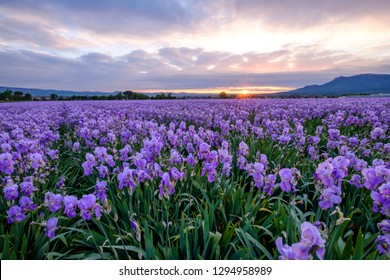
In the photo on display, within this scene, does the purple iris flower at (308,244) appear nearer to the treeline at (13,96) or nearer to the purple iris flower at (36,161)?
the purple iris flower at (36,161)

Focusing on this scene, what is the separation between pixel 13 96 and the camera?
4388cm

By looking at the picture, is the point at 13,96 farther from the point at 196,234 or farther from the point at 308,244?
the point at 308,244

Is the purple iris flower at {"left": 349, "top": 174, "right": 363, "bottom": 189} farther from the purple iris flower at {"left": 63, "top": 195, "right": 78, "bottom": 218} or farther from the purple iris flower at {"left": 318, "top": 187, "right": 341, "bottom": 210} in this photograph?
the purple iris flower at {"left": 63, "top": 195, "right": 78, "bottom": 218}

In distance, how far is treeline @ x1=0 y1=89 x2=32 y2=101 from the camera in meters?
42.4

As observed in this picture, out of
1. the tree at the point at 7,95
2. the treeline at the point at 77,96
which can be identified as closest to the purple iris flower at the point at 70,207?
the treeline at the point at 77,96

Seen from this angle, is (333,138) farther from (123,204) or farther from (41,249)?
(41,249)

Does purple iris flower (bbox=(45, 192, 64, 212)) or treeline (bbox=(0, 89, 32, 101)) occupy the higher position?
treeline (bbox=(0, 89, 32, 101))

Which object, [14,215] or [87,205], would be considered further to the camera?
[14,215]

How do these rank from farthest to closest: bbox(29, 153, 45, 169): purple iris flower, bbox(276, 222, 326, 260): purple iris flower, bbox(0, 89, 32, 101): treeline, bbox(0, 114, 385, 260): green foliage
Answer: bbox(0, 89, 32, 101): treeline → bbox(29, 153, 45, 169): purple iris flower → bbox(0, 114, 385, 260): green foliage → bbox(276, 222, 326, 260): purple iris flower

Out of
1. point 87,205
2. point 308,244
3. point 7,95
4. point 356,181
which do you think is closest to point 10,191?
point 87,205

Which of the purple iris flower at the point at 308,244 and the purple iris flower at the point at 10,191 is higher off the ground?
the purple iris flower at the point at 308,244

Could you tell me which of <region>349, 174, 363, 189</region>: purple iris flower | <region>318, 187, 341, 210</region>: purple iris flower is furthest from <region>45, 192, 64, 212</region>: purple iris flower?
<region>349, 174, 363, 189</region>: purple iris flower

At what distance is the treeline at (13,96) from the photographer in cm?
4241
